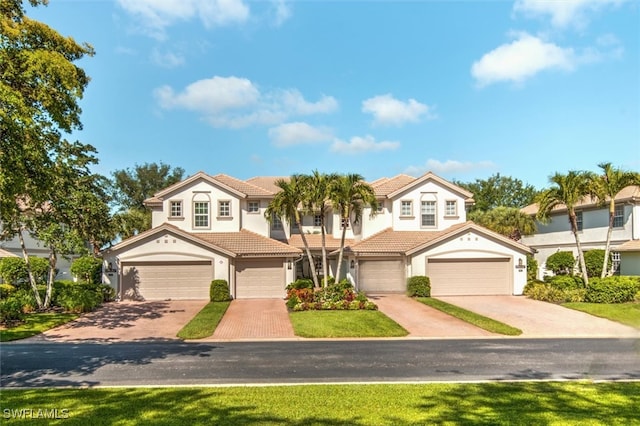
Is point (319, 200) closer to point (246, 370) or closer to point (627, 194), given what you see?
point (246, 370)

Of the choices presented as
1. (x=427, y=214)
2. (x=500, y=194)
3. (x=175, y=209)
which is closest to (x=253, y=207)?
(x=175, y=209)

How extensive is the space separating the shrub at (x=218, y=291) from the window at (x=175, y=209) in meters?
6.07

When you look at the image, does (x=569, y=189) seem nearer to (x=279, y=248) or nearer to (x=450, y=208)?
(x=450, y=208)

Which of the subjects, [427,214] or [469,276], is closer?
[469,276]

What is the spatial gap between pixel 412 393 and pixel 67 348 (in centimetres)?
1115

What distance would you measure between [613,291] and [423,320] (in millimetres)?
11209

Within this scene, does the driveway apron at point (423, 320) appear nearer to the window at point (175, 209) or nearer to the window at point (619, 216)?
the window at point (175, 209)

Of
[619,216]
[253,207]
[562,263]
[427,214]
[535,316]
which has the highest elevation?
[253,207]

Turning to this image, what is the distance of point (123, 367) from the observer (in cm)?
1136

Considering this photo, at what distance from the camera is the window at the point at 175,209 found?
92.4 feet

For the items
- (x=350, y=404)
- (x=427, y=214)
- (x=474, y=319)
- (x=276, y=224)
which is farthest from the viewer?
(x=276, y=224)

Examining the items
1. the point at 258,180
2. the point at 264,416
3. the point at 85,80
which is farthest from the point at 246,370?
the point at 258,180

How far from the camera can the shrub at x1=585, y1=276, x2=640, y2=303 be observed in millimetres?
22750

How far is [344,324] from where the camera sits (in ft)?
59.1
